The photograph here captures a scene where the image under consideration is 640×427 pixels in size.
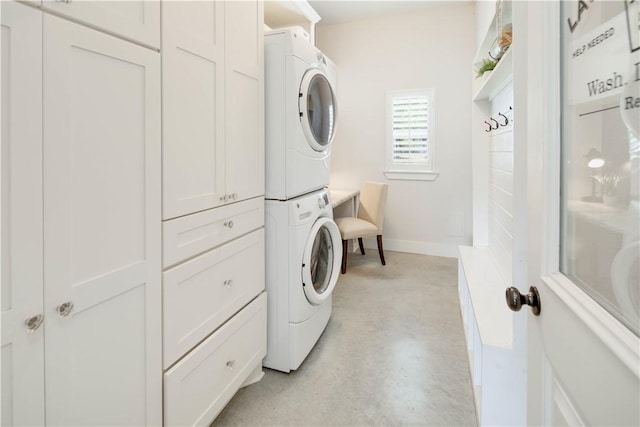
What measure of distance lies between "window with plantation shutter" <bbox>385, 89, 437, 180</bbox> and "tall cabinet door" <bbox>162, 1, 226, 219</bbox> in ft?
10.1

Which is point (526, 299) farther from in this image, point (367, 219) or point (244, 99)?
point (367, 219)

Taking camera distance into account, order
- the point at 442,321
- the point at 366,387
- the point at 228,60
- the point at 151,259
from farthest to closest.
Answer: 1. the point at 442,321
2. the point at 366,387
3. the point at 228,60
4. the point at 151,259

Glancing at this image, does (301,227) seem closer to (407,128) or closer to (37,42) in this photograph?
(37,42)

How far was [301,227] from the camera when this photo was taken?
1896 mm

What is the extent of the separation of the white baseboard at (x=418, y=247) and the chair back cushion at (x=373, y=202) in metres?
0.59

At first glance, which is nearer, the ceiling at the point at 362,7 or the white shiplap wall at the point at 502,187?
the white shiplap wall at the point at 502,187

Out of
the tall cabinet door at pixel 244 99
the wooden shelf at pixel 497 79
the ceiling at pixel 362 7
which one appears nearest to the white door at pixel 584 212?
the wooden shelf at pixel 497 79

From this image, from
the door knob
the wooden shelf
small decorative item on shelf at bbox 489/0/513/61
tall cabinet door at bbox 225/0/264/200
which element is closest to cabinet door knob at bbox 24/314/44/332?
tall cabinet door at bbox 225/0/264/200

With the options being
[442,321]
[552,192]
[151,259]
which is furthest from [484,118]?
[151,259]

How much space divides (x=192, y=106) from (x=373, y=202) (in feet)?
9.09

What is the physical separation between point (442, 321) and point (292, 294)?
1.27 m

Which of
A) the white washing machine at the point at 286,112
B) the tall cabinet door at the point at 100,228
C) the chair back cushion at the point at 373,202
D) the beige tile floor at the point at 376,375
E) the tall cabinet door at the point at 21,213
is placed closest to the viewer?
the tall cabinet door at the point at 21,213

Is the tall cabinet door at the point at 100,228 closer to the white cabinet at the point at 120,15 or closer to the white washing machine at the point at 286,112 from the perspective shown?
the white cabinet at the point at 120,15

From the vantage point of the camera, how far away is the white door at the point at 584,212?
1.55 feet
